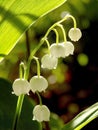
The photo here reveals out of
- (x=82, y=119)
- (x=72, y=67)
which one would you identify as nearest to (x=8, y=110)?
(x=82, y=119)

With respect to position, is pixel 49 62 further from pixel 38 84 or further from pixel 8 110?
pixel 8 110

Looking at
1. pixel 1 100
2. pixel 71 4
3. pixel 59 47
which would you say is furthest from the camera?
pixel 71 4

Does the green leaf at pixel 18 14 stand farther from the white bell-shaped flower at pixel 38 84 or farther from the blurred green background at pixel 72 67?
the blurred green background at pixel 72 67

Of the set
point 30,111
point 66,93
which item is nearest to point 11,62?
point 66,93

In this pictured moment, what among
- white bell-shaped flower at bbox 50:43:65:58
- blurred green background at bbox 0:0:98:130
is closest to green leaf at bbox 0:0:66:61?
white bell-shaped flower at bbox 50:43:65:58

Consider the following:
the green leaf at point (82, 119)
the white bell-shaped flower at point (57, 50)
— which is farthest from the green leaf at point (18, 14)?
the green leaf at point (82, 119)

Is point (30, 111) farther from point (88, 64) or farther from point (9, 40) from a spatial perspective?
point (88, 64)

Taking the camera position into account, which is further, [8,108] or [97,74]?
[97,74]

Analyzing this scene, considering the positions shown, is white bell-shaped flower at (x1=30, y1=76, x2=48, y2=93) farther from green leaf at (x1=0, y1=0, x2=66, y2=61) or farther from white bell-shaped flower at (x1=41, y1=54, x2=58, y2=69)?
green leaf at (x1=0, y1=0, x2=66, y2=61)
